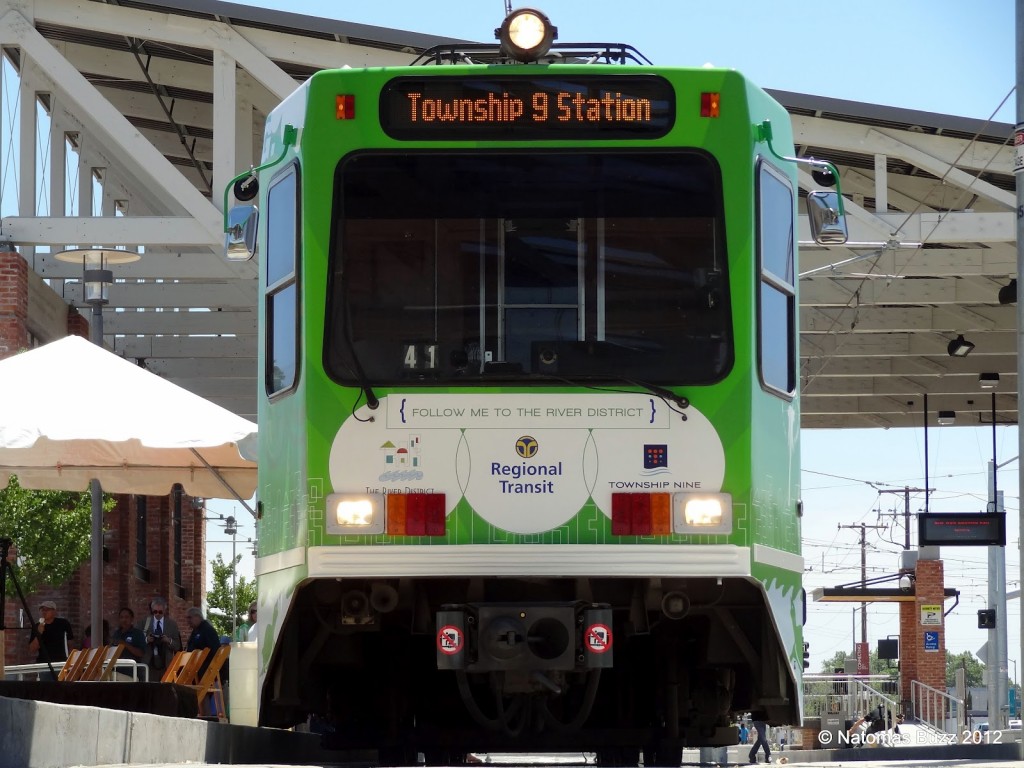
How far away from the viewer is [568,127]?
852cm

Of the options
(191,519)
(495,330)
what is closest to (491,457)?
(495,330)

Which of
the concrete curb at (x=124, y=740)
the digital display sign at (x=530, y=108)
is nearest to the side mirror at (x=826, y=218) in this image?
the digital display sign at (x=530, y=108)

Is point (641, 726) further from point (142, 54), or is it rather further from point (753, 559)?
point (142, 54)

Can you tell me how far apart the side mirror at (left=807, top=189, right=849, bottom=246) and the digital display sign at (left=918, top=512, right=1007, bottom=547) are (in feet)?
71.3

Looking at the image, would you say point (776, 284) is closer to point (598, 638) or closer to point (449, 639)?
point (598, 638)

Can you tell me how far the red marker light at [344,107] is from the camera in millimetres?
8547

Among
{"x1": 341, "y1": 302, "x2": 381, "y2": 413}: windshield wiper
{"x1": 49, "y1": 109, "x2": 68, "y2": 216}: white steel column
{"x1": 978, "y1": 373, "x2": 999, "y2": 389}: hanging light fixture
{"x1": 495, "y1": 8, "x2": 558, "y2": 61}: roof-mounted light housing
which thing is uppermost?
{"x1": 49, "y1": 109, "x2": 68, "y2": 216}: white steel column

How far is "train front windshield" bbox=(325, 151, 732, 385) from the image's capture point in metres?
8.31

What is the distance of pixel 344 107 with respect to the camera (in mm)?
8555

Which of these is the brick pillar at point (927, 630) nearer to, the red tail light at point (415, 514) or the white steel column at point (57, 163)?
the white steel column at point (57, 163)

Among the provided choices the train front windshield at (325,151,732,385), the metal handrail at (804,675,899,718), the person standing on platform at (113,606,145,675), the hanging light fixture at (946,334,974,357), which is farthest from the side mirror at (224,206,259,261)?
the hanging light fixture at (946,334,974,357)

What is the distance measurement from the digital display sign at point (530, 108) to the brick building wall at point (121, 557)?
12.4 metres

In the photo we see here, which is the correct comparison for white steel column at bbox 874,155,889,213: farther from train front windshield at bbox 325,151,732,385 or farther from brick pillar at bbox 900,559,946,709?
brick pillar at bbox 900,559,946,709

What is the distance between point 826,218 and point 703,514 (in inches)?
62.1
